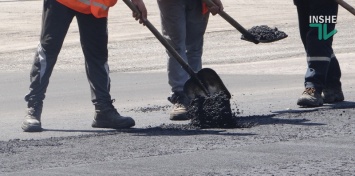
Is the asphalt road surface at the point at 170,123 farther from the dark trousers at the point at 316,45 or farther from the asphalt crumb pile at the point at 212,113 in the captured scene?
the dark trousers at the point at 316,45

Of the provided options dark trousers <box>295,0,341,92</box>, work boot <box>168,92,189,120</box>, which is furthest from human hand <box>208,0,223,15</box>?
dark trousers <box>295,0,341,92</box>

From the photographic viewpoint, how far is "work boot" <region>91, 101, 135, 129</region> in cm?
872

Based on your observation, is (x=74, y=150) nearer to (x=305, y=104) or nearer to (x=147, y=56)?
(x=305, y=104)

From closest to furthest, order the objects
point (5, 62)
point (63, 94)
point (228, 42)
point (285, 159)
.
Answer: point (285, 159)
point (63, 94)
point (5, 62)
point (228, 42)

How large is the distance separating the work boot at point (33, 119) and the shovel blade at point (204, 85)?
118cm

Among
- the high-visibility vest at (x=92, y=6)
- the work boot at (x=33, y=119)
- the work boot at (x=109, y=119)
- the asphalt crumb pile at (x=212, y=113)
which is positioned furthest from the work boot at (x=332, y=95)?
the work boot at (x=33, y=119)

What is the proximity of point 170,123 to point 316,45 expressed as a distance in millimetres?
1794

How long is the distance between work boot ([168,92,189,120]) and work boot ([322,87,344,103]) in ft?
4.86

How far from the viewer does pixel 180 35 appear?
9281mm

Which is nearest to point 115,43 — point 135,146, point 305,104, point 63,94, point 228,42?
point 228,42

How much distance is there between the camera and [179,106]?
9.31m

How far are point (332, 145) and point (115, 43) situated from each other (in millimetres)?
10266

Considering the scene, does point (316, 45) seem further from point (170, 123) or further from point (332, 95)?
point (170, 123)

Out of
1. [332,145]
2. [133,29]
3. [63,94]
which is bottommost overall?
[133,29]
